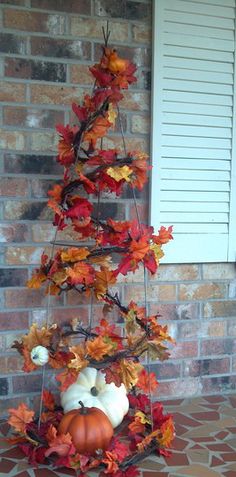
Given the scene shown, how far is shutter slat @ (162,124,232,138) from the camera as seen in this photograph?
7.89ft

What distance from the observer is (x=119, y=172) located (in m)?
1.80

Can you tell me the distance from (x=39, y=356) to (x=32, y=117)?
1.03 metres

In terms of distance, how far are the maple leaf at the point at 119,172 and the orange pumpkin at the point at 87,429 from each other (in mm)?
855

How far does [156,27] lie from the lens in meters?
2.34

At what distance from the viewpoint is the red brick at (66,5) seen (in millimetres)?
2205

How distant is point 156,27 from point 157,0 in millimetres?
118

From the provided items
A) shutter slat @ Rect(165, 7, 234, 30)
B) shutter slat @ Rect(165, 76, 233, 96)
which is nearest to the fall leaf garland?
shutter slat @ Rect(165, 76, 233, 96)

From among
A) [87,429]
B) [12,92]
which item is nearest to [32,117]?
[12,92]

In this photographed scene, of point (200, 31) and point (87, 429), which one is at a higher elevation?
point (200, 31)

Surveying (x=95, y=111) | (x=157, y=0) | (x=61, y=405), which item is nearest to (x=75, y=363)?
(x=61, y=405)

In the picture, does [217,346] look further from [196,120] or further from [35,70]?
[35,70]

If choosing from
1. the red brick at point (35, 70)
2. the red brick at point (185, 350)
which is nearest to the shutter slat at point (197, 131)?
the red brick at point (35, 70)

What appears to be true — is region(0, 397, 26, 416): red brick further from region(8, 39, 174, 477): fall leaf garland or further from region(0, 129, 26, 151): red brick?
region(0, 129, 26, 151): red brick

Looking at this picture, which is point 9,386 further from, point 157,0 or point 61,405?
point 157,0
